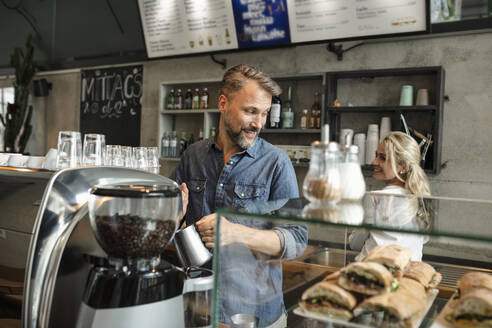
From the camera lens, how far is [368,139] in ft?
11.6

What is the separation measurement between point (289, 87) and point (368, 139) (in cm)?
93

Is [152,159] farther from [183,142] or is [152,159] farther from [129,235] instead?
[183,142]

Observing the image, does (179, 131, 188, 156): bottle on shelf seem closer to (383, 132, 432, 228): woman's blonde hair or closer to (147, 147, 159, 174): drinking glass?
(383, 132, 432, 228): woman's blonde hair

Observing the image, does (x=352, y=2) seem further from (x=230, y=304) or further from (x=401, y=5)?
(x=230, y=304)

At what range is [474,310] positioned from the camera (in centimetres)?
83

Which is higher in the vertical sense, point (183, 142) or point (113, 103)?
point (113, 103)

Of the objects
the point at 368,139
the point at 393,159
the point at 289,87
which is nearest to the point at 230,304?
the point at 393,159

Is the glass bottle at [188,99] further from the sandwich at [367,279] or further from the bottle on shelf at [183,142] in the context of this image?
the sandwich at [367,279]

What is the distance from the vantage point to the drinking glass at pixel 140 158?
5.14ft

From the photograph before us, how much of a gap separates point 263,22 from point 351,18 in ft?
2.53

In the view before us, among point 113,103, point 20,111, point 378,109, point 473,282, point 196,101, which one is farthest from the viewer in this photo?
point 20,111

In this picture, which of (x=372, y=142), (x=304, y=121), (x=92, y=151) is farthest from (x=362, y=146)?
(x=92, y=151)

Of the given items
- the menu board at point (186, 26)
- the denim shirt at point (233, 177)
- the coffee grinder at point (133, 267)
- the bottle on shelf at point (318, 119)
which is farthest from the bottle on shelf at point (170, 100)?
the coffee grinder at point (133, 267)

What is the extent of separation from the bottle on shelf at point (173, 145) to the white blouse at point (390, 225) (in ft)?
11.7
